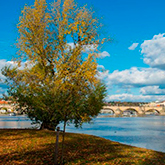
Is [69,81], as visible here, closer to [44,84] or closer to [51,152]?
[44,84]

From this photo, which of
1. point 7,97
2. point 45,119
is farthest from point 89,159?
point 7,97

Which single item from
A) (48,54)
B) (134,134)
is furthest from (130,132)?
(48,54)

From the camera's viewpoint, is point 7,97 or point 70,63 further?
point 7,97

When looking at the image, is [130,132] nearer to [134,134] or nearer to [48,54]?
[134,134]

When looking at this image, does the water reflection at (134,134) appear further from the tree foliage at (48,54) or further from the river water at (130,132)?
the tree foliage at (48,54)

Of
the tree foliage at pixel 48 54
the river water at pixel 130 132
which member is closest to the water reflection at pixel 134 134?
the river water at pixel 130 132

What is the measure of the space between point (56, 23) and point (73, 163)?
16.4m

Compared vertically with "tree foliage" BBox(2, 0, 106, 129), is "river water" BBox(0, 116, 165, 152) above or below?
below

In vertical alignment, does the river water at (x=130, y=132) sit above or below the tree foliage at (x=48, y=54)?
below

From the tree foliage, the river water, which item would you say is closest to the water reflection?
the river water

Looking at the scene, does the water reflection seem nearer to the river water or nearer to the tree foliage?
the river water

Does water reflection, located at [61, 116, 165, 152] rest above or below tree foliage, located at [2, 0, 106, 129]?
below

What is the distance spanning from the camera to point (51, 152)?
14.3 meters

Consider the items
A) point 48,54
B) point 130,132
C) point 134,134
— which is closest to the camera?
point 48,54
